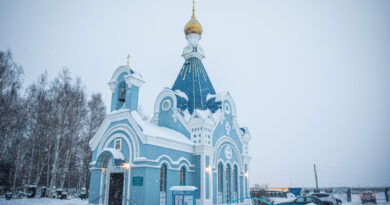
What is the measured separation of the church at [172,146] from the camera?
12.5 m

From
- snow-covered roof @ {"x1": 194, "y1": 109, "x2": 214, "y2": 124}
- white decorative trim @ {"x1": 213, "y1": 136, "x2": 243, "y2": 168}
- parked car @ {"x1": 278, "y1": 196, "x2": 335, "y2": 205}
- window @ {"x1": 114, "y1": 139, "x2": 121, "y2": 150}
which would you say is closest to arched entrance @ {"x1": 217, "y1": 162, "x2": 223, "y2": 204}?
white decorative trim @ {"x1": 213, "y1": 136, "x2": 243, "y2": 168}

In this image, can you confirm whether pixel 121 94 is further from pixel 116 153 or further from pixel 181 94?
pixel 116 153

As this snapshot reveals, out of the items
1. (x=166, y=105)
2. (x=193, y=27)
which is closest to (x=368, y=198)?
(x=166, y=105)

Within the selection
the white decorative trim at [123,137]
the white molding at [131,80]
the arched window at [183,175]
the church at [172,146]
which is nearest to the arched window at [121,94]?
the church at [172,146]

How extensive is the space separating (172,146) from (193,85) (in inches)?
217

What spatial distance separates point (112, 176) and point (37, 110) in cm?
948

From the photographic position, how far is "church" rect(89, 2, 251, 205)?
12.5 metres

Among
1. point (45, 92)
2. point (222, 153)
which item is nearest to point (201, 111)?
point (222, 153)

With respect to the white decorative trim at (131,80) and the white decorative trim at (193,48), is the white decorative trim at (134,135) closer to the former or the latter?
the white decorative trim at (131,80)

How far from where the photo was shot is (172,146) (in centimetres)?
1370

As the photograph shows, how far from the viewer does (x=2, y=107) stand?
50.2ft

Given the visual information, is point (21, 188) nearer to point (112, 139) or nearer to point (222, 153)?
point (112, 139)

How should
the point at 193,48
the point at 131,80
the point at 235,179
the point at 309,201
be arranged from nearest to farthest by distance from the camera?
the point at 309,201 → the point at 131,80 → the point at 235,179 → the point at 193,48

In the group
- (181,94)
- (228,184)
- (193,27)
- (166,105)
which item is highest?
(193,27)
